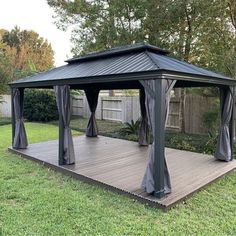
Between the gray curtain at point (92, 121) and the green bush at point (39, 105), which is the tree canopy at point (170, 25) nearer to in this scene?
the gray curtain at point (92, 121)

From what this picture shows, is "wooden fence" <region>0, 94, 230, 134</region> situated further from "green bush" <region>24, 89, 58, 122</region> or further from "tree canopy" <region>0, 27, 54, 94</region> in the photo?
"tree canopy" <region>0, 27, 54, 94</region>

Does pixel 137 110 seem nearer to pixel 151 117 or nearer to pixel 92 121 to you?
pixel 92 121

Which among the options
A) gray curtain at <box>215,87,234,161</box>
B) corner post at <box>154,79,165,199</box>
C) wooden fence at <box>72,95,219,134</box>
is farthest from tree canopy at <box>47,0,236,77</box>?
corner post at <box>154,79,165,199</box>

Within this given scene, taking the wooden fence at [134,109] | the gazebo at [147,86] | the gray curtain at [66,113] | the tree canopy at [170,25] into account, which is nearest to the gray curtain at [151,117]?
the gazebo at [147,86]

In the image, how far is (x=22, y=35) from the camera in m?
33.0

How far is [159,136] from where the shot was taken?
4703 mm

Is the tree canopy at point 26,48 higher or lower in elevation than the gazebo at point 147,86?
higher

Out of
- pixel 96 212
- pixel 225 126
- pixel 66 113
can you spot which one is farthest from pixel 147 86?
pixel 225 126

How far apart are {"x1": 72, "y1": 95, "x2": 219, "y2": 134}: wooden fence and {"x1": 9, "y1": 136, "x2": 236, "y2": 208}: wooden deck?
3.77m

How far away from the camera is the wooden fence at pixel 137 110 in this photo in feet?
38.2

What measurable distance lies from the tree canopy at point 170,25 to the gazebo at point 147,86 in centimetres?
313

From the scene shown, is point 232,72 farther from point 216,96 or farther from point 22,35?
point 22,35

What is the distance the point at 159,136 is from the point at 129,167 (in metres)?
2.11

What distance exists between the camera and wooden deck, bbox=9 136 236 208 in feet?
16.8
